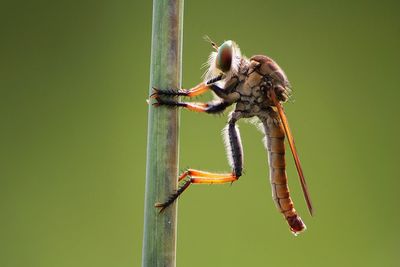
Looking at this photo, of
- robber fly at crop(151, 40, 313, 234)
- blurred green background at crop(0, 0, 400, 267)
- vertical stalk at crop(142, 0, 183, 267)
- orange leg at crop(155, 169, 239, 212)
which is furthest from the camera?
blurred green background at crop(0, 0, 400, 267)

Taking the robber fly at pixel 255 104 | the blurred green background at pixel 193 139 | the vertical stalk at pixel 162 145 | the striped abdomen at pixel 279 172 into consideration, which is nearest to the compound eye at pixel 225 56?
the robber fly at pixel 255 104

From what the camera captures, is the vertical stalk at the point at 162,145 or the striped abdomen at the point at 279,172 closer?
the vertical stalk at the point at 162,145

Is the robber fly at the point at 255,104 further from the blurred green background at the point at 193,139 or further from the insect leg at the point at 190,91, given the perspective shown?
the blurred green background at the point at 193,139

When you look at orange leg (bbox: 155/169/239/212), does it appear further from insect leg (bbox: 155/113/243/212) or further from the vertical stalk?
the vertical stalk

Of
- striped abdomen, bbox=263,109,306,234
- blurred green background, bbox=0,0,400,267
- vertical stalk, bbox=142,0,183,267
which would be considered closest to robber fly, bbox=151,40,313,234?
striped abdomen, bbox=263,109,306,234

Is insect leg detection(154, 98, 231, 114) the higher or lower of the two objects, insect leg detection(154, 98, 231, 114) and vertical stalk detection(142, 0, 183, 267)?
the higher

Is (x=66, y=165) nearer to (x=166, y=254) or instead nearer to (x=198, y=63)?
(x=198, y=63)
